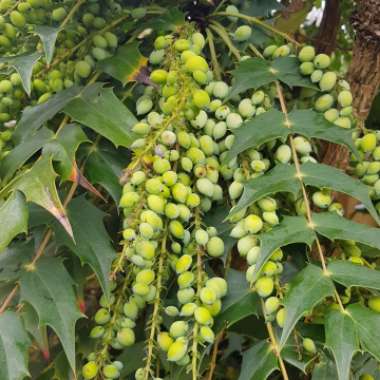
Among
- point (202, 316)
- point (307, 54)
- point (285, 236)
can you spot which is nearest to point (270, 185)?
point (285, 236)

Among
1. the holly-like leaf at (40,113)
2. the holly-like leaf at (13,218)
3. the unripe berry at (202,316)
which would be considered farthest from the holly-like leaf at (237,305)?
the holly-like leaf at (40,113)

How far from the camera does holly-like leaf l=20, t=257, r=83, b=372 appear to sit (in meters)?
0.79

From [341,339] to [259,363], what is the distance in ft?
0.43

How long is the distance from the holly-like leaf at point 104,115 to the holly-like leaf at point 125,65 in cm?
4

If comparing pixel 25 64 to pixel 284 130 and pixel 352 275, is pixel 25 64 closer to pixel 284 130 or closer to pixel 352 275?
pixel 284 130

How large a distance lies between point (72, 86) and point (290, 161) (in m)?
0.36

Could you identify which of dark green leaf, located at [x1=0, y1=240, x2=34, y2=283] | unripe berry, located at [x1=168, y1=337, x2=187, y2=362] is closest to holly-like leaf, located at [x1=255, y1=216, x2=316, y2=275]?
unripe berry, located at [x1=168, y1=337, x2=187, y2=362]

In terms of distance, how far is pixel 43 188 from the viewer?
77cm

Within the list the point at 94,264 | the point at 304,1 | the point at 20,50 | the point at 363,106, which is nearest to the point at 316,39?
the point at 304,1

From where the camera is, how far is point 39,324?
79cm

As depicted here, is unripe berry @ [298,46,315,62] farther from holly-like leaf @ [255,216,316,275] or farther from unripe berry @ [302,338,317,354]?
unripe berry @ [302,338,317,354]

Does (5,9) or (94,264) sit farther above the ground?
(5,9)

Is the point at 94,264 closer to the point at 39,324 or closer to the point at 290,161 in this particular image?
the point at 39,324

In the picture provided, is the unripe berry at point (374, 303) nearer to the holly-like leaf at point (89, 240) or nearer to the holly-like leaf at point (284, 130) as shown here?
the holly-like leaf at point (284, 130)
